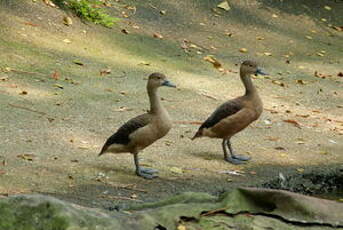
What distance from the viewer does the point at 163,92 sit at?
1004 cm

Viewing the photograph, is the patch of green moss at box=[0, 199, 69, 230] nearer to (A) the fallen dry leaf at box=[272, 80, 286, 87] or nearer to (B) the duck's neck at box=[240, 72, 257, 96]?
(B) the duck's neck at box=[240, 72, 257, 96]

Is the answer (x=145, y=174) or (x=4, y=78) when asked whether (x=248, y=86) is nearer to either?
(x=145, y=174)

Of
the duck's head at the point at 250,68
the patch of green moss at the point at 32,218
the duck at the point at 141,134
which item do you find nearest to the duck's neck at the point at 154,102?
the duck at the point at 141,134

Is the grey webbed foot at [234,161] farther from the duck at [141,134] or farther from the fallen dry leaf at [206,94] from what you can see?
the fallen dry leaf at [206,94]

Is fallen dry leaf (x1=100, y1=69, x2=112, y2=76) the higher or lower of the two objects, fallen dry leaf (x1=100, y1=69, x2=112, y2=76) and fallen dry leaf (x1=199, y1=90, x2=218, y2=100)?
the lower

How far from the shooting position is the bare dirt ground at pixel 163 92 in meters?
6.64

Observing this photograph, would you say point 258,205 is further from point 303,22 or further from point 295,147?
point 303,22

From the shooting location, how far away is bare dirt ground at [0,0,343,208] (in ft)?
21.8

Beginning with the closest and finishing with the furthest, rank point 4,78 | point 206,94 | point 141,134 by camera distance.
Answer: point 141,134 → point 4,78 → point 206,94

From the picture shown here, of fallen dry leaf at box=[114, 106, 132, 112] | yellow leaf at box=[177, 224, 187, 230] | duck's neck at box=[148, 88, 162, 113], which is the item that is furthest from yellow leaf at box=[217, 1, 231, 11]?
yellow leaf at box=[177, 224, 187, 230]

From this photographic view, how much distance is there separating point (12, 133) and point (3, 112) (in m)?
0.78

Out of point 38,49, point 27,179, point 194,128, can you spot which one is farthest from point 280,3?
point 27,179

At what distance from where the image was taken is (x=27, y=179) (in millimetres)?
6137

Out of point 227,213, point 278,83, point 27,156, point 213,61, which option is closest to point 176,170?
point 27,156
